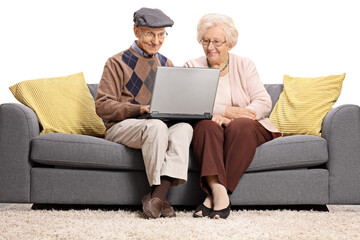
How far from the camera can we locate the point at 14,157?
9.16ft

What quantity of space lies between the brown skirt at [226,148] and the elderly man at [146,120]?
8 cm

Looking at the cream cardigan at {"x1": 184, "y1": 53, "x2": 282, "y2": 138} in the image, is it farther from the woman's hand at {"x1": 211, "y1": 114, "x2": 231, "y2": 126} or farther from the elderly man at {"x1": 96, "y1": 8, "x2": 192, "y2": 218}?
the elderly man at {"x1": 96, "y1": 8, "x2": 192, "y2": 218}

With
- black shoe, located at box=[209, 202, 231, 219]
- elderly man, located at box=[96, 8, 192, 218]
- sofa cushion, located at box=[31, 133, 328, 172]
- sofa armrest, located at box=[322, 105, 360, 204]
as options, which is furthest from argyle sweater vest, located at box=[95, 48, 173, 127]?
sofa armrest, located at box=[322, 105, 360, 204]

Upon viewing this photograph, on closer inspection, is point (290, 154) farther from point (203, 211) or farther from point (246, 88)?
point (203, 211)

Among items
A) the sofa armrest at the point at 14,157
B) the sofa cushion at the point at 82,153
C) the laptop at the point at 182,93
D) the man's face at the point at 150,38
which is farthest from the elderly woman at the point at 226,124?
the sofa armrest at the point at 14,157

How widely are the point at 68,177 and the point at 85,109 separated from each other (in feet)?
2.06

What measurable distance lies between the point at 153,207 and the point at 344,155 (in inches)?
44.7

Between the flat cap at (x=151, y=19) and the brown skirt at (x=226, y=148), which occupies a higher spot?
the flat cap at (x=151, y=19)

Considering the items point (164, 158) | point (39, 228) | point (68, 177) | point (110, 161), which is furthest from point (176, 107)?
point (39, 228)

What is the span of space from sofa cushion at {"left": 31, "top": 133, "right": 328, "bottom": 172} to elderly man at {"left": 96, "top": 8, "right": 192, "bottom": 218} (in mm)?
78

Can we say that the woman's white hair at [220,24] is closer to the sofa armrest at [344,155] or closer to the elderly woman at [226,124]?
the elderly woman at [226,124]

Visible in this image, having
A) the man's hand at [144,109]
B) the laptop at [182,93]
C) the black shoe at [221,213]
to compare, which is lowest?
the black shoe at [221,213]

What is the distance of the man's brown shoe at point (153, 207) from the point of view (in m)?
2.52

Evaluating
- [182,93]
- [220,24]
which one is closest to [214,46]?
[220,24]
